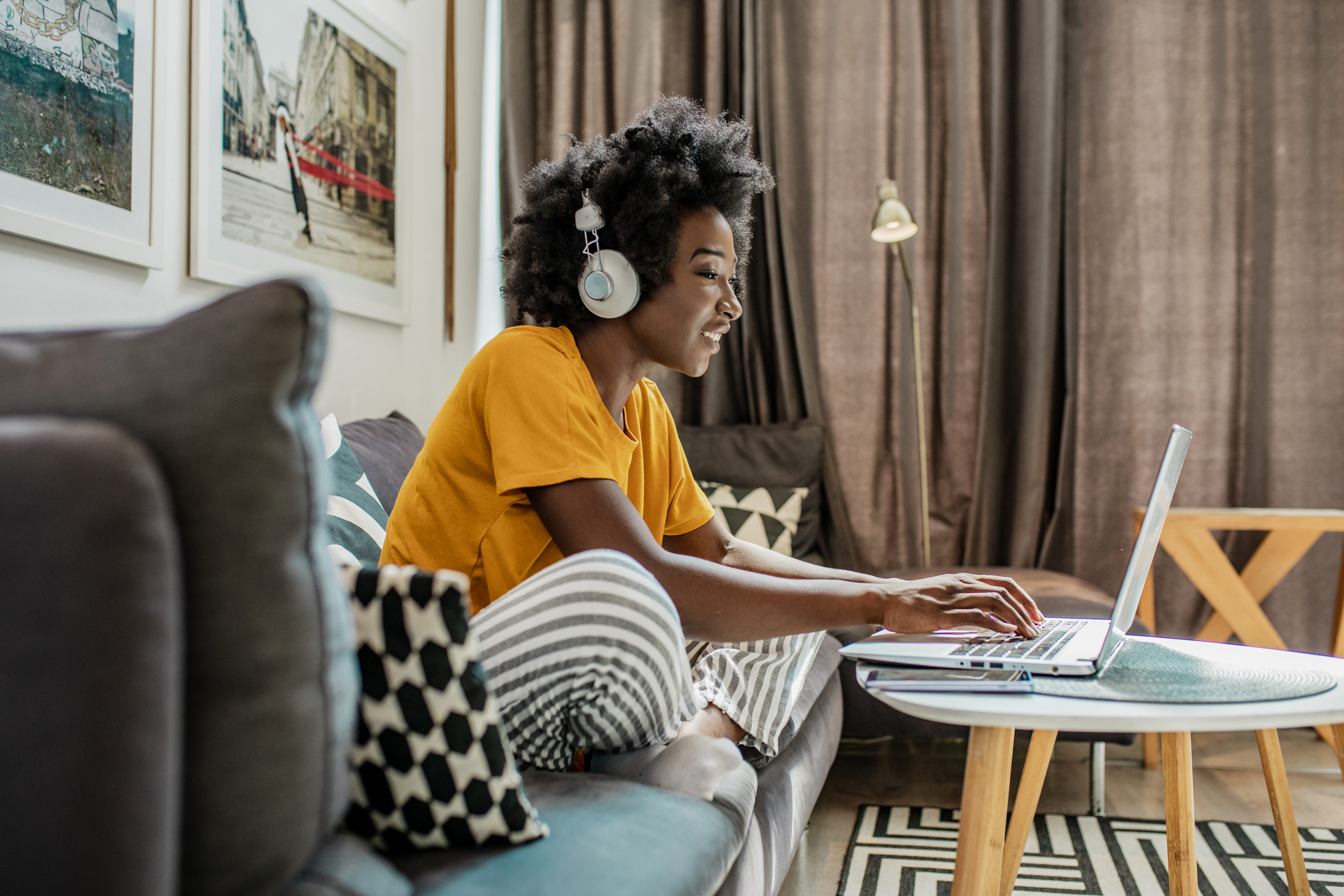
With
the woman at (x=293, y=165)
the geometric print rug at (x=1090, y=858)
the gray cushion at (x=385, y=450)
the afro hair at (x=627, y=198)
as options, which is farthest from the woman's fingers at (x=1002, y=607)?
the woman at (x=293, y=165)

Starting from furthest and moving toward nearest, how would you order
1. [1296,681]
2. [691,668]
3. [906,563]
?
[906,563]
[691,668]
[1296,681]

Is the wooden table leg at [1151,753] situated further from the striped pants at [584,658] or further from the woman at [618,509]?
the striped pants at [584,658]

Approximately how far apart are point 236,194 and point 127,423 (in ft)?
4.67

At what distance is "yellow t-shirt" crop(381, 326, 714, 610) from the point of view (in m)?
1.06

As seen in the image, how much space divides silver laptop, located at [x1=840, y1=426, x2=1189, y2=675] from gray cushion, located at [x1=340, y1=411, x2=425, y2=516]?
0.88 m

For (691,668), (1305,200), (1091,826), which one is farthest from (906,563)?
(691,668)

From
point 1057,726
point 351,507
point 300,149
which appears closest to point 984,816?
point 1057,726

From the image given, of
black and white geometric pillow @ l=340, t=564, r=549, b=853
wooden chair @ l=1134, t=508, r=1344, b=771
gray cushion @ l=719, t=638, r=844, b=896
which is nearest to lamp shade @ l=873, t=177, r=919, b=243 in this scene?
wooden chair @ l=1134, t=508, r=1344, b=771

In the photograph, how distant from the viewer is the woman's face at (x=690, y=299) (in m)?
1.33

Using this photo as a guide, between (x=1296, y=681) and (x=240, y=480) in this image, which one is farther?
(x=1296, y=681)

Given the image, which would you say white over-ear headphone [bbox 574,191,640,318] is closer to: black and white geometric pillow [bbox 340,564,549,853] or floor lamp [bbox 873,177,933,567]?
black and white geometric pillow [bbox 340,564,549,853]

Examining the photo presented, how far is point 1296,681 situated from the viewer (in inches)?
35.9

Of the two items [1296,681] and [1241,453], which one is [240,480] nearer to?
[1296,681]

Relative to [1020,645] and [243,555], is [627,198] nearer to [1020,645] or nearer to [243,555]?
[1020,645]
